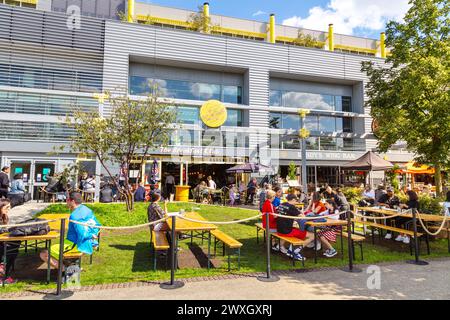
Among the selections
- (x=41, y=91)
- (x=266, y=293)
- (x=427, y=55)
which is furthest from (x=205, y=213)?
(x=41, y=91)

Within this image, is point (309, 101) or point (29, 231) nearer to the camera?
point (29, 231)

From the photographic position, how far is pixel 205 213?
1155cm

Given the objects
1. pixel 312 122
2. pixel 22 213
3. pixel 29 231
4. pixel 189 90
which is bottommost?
pixel 22 213

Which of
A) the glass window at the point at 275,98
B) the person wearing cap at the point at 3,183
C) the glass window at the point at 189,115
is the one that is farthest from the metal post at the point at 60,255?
the glass window at the point at 275,98

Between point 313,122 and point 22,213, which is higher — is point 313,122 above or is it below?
above

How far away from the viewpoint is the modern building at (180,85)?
1705 cm

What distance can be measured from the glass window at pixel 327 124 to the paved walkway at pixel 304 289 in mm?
21029

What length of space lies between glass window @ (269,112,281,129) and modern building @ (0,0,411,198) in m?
0.09

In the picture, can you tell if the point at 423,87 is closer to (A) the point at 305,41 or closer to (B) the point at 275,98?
(B) the point at 275,98

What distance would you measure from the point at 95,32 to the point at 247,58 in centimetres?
1121

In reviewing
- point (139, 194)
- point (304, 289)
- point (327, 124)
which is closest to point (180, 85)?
point (139, 194)

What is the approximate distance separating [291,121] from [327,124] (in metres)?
3.85

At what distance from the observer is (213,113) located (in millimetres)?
20484
